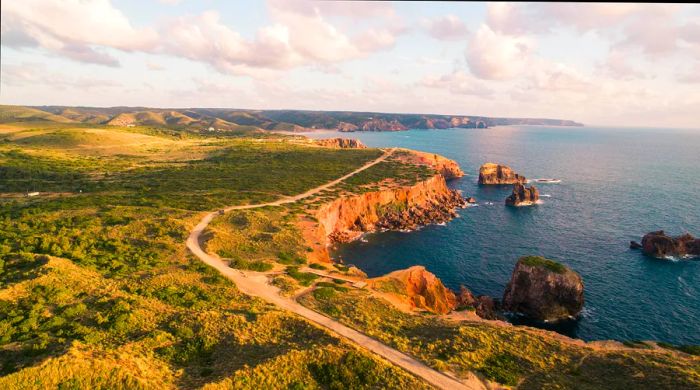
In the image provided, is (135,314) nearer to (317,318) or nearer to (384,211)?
(317,318)

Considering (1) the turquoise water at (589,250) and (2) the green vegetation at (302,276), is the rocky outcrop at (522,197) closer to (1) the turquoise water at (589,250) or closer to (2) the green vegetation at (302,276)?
(1) the turquoise water at (589,250)

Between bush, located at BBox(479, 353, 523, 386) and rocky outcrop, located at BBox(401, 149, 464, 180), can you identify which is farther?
rocky outcrop, located at BBox(401, 149, 464, 180)

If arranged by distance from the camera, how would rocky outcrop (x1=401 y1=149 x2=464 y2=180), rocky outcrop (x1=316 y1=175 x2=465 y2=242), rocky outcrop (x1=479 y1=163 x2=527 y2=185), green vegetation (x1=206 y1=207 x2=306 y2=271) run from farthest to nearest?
rocky outcrop (x1=401 y1=149 x2=464 y2=180) → rocky outcrop (x1=479 y1=163 x2=527 y2=185) → rocky outcrop (x1=316 y1=175 x2=465 y2=242) → green vegetation (x1=206 y1=207 x2=306 y2=271)

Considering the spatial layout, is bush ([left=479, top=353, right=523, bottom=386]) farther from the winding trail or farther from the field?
the field

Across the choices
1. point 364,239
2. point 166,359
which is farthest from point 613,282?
point 166,359

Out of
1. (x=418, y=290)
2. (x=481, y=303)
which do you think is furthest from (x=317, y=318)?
(x=481, y=303)

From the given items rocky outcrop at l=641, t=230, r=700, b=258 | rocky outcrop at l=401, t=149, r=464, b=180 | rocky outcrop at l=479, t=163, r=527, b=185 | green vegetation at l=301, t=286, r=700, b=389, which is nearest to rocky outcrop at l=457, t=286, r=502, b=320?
green vegetation at l=301, t=286, r=700, b=389
